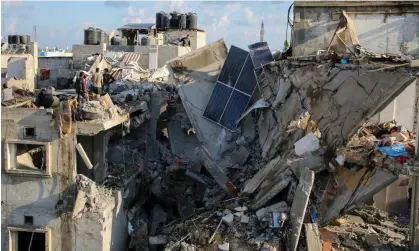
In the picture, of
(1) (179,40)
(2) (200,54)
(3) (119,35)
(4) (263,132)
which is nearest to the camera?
(4) (263,132)

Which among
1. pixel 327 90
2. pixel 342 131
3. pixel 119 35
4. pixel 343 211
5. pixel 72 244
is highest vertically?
pixel 119 35

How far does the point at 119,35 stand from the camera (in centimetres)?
3803

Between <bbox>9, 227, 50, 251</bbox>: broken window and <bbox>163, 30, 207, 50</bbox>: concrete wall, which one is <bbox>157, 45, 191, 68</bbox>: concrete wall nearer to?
<bbox>163, 30, 207, 50</bbox>: concrete wall

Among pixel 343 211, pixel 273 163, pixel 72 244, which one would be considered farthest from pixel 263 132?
pixel 72 244

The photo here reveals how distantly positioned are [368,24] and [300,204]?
6770 mm

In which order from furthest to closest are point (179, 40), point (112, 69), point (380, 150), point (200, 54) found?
point (179, 40)
point (112, 69)
point (200, 54)
point (380, 150)

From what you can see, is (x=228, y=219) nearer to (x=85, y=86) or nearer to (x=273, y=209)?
(x=273, y=209)

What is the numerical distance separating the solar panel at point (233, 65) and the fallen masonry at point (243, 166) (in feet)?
0.16

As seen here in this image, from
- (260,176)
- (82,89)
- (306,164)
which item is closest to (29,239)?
(82,89)

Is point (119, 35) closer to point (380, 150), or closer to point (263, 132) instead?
point (263, 132)

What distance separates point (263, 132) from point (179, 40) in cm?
2149

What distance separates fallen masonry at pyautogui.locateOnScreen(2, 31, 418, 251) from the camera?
472 inches

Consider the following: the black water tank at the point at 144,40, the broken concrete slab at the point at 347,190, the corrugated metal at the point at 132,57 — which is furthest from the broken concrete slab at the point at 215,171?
the black water tank at the point at 144,40

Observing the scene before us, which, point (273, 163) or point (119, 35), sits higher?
point (119, 35)
